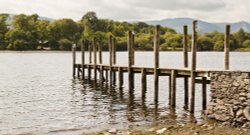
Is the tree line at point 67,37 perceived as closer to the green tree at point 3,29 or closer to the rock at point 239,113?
the green tree at point 3,29

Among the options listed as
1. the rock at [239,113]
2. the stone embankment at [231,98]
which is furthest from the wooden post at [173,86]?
the rock at [239,113]

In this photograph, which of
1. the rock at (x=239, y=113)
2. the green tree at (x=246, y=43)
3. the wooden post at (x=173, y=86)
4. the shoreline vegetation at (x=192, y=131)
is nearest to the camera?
the shoreline vegetation at (x=192, y=131)

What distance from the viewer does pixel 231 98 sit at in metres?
18.6

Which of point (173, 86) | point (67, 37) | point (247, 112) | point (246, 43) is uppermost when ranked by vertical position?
point (67, 37)

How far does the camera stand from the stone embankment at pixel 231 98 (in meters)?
17.7

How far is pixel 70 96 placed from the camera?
32.6 meters

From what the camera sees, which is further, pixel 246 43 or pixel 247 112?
pixel 246 43

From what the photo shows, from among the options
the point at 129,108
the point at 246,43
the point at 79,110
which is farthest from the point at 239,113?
the point at 246,43

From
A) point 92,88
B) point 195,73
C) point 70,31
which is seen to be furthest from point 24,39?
point 195,73

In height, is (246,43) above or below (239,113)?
above

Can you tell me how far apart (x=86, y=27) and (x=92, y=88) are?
5377 inches

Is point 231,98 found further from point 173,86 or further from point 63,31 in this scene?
point 63,31

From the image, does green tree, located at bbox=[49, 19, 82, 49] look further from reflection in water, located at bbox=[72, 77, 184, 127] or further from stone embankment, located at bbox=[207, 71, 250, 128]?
stone embankment, located at bbox=[207, 71, 250, 128]

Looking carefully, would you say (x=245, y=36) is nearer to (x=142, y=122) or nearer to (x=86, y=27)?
(x=86, y=27)
